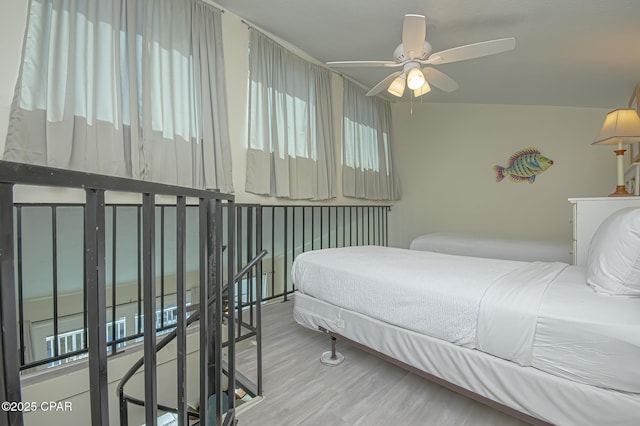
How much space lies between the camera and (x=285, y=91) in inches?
119

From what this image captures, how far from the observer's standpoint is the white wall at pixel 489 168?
3.49m

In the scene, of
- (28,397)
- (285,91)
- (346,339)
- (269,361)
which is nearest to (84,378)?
(28,397)

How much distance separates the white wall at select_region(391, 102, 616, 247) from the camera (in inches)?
137

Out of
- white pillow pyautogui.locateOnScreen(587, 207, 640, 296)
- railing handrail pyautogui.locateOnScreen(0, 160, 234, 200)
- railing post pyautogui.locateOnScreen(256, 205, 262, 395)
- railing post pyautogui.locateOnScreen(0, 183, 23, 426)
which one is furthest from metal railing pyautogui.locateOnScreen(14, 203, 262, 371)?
white pillow pyautogui.locateOnScreen(587, 207, 640, 296)

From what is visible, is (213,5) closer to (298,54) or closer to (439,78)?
(298,54)

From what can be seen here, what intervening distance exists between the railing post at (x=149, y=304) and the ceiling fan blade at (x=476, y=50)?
7.07 feet

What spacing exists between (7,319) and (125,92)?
2054mm

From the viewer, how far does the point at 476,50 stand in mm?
1958

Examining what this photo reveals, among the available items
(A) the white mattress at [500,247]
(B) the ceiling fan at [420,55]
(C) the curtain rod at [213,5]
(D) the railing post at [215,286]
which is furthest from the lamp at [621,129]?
(C) the curtain rod at [213,5]

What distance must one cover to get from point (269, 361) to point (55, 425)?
128 centimetres

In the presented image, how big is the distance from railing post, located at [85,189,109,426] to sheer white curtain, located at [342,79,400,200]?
334cm

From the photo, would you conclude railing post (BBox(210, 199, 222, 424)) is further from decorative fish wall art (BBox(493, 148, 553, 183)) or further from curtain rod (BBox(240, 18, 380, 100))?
decorative fish wall art (BBox(493, 148, 553, 183))

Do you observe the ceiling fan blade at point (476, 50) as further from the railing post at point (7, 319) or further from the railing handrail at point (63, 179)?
the railing post at point (7, 319)

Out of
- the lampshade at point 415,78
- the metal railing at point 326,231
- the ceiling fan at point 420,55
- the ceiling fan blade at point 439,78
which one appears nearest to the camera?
the ceiling fan at point 420,55
